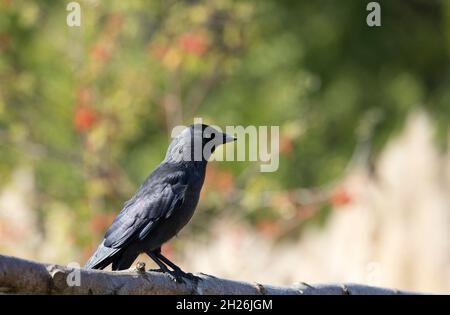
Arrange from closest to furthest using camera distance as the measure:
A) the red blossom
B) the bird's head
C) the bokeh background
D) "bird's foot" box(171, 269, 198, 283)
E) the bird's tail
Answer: "bird's foot" box(171, 269, 198, 283) → the bird's tail → the bird's head → the red blossom → the bokeh background

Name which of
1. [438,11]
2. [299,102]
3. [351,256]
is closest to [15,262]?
[351,256]

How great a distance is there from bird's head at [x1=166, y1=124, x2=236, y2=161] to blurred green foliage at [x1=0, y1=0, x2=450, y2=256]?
313 centimetres

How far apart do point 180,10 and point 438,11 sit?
5.77m

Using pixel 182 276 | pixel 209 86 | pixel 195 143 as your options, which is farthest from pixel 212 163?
pixel 182 276

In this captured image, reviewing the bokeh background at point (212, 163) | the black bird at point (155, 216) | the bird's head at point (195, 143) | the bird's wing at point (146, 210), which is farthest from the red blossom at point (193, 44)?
the bird's wing at point (146, 210)

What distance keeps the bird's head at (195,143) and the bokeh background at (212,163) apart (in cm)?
214

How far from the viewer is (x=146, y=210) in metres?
4.42

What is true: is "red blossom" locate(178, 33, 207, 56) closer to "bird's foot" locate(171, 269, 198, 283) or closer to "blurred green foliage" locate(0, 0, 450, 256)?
"blurred green foliage" locate(0, 0, 450, 256)

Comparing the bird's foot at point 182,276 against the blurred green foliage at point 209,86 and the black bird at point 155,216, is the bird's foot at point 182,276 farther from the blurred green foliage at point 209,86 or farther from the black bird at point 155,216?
the blurred green foliage at point 209,86

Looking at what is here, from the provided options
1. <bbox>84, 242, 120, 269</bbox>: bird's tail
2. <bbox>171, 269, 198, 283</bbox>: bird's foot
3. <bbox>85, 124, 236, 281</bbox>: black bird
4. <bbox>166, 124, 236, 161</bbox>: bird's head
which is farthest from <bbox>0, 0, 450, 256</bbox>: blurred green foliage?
<bbox>171, 269, 198, 283</bbox>: bird's foot

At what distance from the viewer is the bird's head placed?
15.5 feet

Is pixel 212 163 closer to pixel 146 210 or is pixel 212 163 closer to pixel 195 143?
pixel 195 143

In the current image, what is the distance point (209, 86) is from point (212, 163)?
0.92 metres
